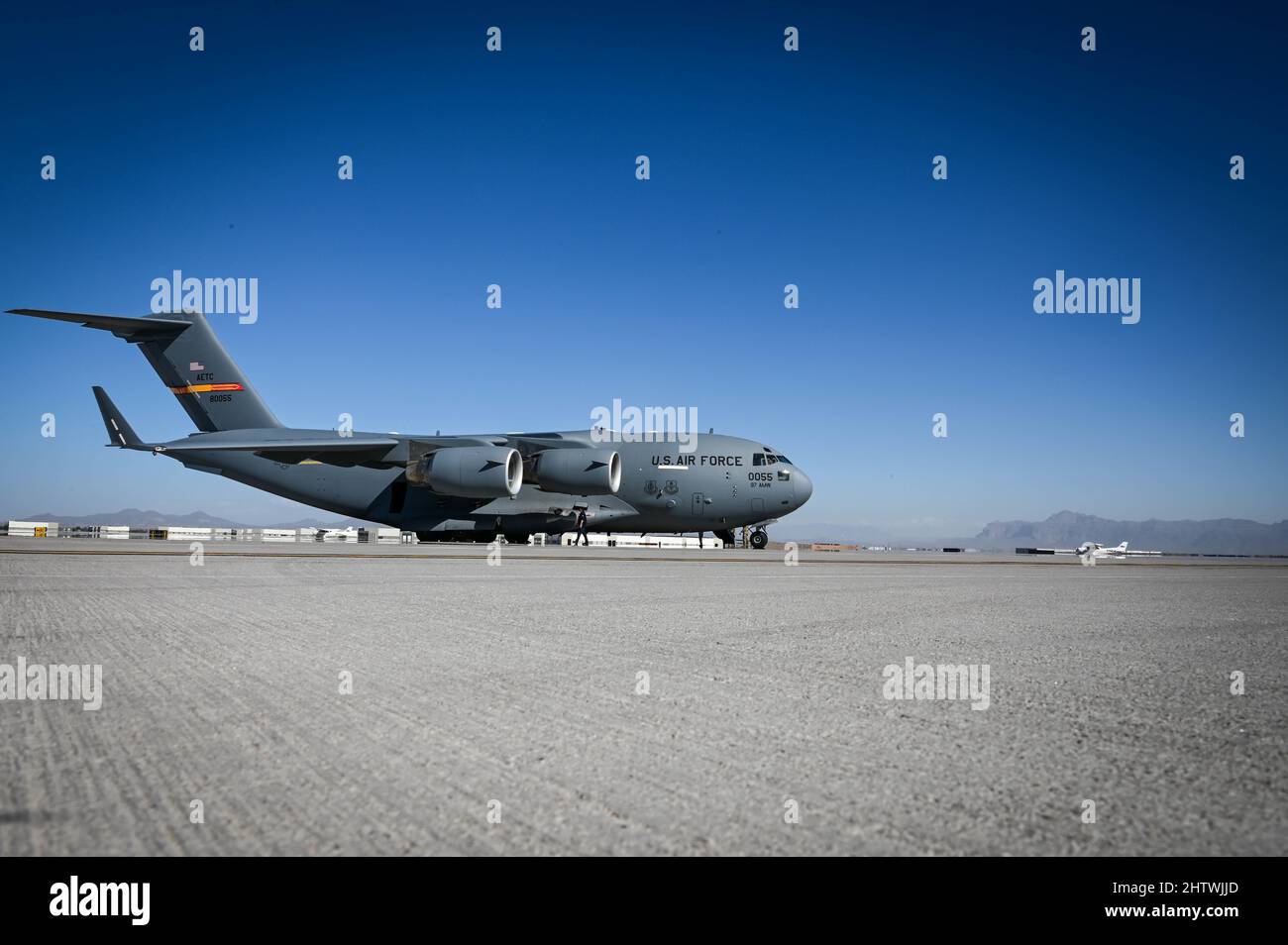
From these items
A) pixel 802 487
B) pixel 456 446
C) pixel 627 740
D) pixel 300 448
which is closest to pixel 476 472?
pixel 456 446

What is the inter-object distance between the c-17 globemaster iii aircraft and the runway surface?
17.6 meters

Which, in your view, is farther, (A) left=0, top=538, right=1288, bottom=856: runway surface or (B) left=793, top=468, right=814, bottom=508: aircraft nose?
(B) left=793, top=468, right=814, bottom=508: aircraft nose

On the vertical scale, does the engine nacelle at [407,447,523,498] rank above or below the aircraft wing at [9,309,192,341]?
below

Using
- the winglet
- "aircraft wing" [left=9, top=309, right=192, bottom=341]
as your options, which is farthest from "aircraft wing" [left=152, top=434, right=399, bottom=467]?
"aircraft wing" [left=9, top=309, right=192, bottom=341]

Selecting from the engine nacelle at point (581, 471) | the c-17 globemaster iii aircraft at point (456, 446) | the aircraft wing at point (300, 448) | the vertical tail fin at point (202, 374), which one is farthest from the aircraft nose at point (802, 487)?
the vertical tail fin at point (202, 374)

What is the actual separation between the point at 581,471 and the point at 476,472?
10.5 feet

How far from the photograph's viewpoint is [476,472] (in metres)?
20.1

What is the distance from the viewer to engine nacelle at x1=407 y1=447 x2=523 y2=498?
20109 millimetres

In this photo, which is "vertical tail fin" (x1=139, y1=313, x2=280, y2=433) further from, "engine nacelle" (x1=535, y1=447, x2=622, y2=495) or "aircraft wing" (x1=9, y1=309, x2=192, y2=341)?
"engine nacelle" (x1=535, y1=447, x2=622, y2=495)

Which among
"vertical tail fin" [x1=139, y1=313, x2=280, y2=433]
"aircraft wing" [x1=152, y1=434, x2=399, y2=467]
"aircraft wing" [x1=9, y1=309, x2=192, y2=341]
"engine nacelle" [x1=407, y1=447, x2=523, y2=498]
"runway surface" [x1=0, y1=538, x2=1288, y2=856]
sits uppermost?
"aircraft wing" [x1=9, y1=309, x2=192, y2=341]

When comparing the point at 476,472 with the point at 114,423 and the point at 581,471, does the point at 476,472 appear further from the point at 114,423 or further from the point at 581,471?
the point at 114,423

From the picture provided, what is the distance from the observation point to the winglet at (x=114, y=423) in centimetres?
2323
